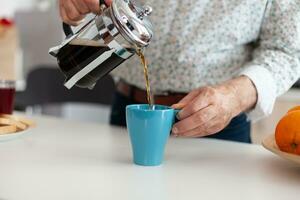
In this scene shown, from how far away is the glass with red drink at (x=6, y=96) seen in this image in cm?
109

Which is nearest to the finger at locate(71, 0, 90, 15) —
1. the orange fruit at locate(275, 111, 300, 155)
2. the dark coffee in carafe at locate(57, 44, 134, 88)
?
the dark coffee in carafe at locate(57, 44, 134, 88)

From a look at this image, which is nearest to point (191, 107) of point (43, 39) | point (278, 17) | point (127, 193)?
point (127, 193)

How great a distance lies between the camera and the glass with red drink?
1.09 metres

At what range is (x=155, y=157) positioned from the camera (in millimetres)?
788

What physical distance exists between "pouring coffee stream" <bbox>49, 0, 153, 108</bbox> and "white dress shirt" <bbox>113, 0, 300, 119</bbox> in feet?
1.05

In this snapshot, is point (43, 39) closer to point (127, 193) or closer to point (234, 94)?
point (234, 94)

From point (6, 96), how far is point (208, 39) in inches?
18.1

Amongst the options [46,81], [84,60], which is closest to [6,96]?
[84,60]

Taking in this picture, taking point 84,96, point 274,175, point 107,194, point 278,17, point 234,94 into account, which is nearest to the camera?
point 107,194

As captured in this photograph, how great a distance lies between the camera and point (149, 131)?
0.77 metres

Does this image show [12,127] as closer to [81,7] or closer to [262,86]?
[81,7]

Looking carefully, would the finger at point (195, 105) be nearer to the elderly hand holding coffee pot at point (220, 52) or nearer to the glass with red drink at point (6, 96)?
the elderly hand holding coffee pot at point (220, 52)

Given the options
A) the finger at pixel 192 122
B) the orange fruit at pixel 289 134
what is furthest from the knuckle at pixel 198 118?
the orange fruit at pixel 289 134

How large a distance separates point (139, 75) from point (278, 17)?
0.33m
